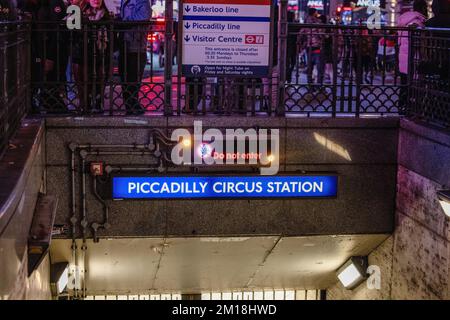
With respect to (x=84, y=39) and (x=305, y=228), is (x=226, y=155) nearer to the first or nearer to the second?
(x=305, y=228)

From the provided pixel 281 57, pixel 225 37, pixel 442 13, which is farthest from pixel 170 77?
pixel 442 13

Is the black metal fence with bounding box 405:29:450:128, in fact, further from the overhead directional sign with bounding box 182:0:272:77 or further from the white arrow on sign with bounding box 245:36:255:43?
the white arrow on sign with bounding box 245:36:255:43

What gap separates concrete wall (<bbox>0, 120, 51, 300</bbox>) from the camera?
4.59 metres

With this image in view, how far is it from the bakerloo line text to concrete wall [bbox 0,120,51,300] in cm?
134

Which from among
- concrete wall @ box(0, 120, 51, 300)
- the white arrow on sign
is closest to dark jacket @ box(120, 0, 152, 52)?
the white arrow on sign

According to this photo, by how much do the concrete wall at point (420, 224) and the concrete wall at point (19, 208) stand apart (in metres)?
3.95

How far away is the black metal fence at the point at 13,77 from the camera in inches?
247

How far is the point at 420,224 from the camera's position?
8.73 meters

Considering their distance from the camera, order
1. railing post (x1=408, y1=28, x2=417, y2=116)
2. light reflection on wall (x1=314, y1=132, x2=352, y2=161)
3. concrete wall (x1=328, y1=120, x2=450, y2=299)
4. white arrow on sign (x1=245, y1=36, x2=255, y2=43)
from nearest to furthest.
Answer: concrete wall (x1=328, y1=120, x2=450, y2=299), white arrow on sign (x1=245, y1=36, x2=255, y2=43), light reflection on wall (x1=314, y1=132, x2=352, y2=161), railing post (x1=408, y1=28, x2=417, y2=116)

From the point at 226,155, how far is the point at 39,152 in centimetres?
211

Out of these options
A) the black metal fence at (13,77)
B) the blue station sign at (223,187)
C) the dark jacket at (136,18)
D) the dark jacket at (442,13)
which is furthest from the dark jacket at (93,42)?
the dark jacket at (442,13)

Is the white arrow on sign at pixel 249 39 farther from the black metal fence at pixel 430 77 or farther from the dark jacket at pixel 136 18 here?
the black metal fence at pixel 430 77

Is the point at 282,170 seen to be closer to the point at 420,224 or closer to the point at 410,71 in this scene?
the point at 420,224

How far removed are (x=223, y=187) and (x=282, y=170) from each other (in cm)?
70
